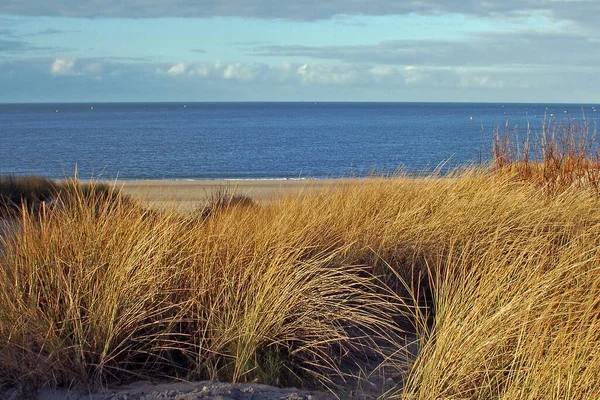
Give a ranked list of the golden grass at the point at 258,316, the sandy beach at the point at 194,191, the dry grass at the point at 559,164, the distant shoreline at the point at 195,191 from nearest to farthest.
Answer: the golden grass at the point at 258,316
the sandy beach at the point at 194,191
the distant shoreline at the point at 195,191
the dry grass at the point at 559,164

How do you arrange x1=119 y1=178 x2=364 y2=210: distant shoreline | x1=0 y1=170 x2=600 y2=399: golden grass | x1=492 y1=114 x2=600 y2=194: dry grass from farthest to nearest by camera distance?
x1=492 y1=114 x2=600 y2=194: dry grass, x1=119 y1=178 x2=364 y2=210: distant shoreline, x1=0 y1=170 x2=600 y2=399: golden grass

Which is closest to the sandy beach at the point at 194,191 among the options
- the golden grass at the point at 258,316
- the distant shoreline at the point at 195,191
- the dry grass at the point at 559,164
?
the distant shoreline at the point at 195,191

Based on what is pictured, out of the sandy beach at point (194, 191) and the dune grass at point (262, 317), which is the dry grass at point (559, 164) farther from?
the dune grass at point (262, 317)

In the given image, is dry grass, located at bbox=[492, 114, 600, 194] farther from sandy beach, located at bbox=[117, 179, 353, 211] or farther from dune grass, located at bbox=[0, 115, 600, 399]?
dune grass, located at bbox=[0, 115, 600, 399]

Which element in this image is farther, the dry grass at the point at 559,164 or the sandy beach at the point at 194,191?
the dry grass at the point at 559,164

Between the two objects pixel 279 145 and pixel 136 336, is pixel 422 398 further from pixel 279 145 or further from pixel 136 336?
pixel 279 145

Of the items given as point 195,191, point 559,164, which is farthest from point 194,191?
point 559,164

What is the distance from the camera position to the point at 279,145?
176ft

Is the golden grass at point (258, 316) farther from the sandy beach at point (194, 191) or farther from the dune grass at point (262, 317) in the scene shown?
the sandy beach at point (194, 191)

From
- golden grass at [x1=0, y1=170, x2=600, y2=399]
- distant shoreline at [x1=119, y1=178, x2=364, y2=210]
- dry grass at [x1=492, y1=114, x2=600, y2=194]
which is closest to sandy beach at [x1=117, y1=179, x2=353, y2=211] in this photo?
distant shoreline at [x1=119, y1=178, x2=364, y2=210]

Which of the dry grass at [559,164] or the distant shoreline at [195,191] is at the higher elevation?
the dry grass at [559,164]

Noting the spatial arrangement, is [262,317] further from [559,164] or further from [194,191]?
[194,191]

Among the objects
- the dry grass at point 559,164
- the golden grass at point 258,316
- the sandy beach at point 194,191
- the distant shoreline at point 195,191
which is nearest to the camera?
the golden grass at point 258,316

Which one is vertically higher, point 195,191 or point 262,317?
point 262,317
